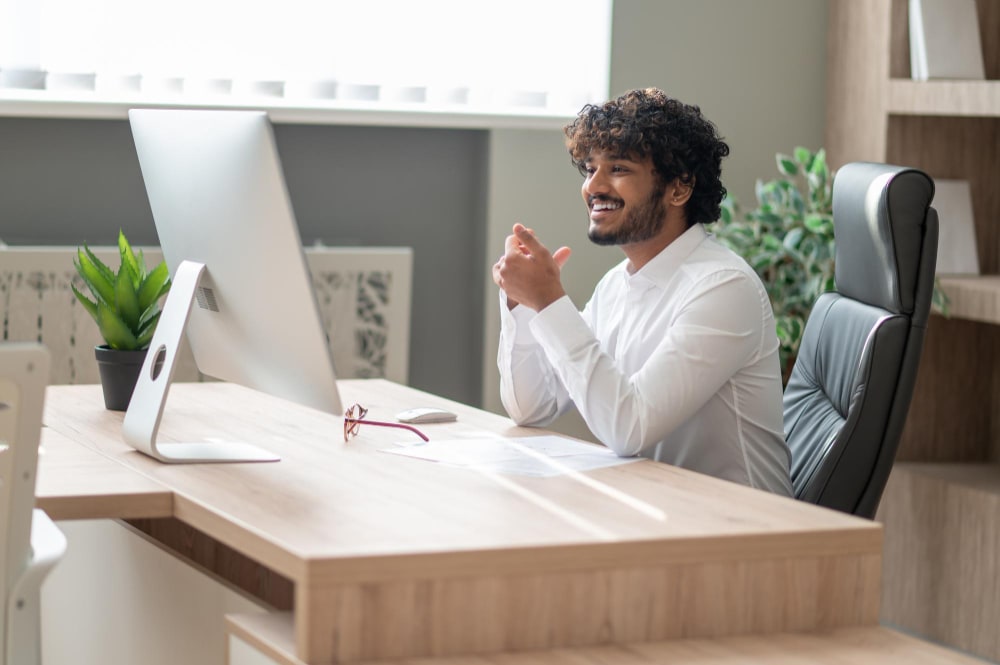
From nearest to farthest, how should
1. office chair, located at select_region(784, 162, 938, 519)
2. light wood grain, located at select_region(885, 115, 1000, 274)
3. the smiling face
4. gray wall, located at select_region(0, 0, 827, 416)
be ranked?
office chair, located at select_region(784, 162, 938, 519)
the smiling face
gray wall, located at select_region(0, 0, 827, 416)
light wood grain, located at select_region(885, 115, 1000, 274)

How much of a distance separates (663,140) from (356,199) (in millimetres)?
1689

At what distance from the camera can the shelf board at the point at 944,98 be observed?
3395 millimetres

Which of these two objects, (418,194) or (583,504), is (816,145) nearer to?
(418,194)

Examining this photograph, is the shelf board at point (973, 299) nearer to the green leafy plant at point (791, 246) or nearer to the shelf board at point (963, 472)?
the green leafy plant at point (791, 246)

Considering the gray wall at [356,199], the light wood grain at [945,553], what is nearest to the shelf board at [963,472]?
the light wood grain at [945,553]

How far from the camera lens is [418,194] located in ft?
12.7

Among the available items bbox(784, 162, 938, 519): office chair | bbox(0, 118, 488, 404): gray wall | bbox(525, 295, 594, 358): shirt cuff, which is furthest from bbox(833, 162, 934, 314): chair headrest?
bbox(0, 118, 488, 404): gray wall

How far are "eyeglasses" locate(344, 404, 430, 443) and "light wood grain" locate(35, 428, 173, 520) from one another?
14.7 inches

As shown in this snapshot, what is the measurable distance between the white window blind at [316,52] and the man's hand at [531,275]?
1698 mm

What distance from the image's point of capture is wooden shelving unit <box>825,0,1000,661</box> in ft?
11.1

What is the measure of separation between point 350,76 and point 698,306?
186 cm

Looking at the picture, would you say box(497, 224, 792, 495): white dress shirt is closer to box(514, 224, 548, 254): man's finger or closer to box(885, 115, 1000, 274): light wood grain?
box(514, 224, 548, 254): man's finger

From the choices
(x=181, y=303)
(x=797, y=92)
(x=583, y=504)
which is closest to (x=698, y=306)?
(x=583, y=504)

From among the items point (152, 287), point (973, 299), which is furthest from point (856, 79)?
point (152, 287)
